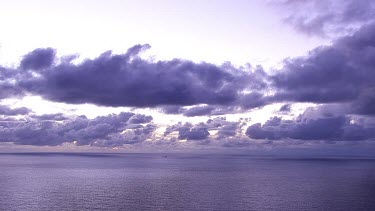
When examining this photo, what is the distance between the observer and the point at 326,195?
151 m

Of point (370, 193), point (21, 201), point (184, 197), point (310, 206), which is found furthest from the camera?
point (370, 193)

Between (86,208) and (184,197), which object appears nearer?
(86,208)

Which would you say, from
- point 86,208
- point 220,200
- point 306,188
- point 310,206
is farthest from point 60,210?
point 306,188

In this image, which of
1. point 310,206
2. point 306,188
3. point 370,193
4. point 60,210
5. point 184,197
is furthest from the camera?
point 306,188

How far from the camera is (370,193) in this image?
157250 mm

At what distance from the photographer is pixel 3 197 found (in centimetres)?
14300

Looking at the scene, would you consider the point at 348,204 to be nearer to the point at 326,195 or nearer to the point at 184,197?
the point at 326,195

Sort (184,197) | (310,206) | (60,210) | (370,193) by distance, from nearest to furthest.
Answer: (60,210)
(310,206)
(184,197)
(370,193)

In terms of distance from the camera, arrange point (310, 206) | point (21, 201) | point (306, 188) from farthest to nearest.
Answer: point (306, 188), point (21, 201), point (310, 206)

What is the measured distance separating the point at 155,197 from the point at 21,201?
4644cm

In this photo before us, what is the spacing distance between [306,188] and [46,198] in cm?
10981

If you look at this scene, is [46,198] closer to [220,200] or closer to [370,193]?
[220,200]

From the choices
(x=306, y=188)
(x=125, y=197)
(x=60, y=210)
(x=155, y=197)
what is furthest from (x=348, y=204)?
(x=60, y=210)

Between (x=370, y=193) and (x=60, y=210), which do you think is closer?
(x=60, y=210)
